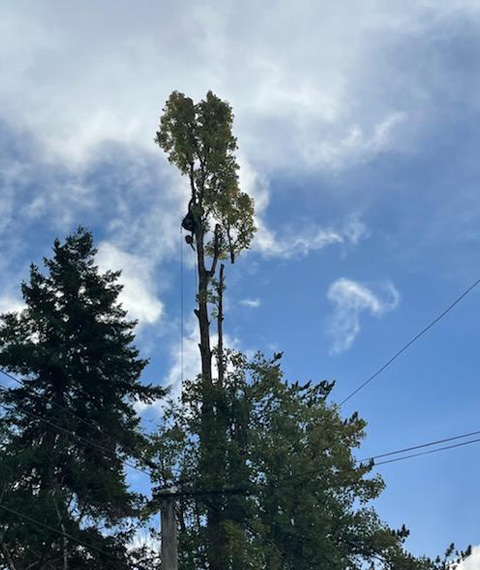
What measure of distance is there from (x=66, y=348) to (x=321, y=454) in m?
9.90

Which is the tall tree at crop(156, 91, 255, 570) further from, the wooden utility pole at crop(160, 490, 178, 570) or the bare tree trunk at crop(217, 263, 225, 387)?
the wooden utility pole at crop(160, 490, 178, 570)

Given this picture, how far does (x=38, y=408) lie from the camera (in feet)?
76.5

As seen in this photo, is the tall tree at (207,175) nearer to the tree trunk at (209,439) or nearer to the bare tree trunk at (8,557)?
the tree trunk at (209,439)

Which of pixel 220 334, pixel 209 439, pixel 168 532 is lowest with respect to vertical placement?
pixel 168 532

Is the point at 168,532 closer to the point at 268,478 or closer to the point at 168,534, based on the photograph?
the point at 168,534

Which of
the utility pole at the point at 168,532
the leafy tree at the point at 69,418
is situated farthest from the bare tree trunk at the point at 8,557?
the utility pole at the point at 168,532

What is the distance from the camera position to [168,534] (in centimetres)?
1482

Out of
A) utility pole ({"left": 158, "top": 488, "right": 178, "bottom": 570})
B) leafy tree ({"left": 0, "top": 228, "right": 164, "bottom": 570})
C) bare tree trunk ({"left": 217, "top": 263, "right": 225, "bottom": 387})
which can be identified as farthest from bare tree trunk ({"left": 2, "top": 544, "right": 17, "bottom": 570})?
bare tree trunk ({"left": 217, "top": 263, "right": 225, "bottom": 387})

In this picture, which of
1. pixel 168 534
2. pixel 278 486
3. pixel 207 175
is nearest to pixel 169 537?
pixel 168 534

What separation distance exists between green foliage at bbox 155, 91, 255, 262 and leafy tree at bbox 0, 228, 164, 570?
5.02 meters

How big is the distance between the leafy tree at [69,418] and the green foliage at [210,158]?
5021 mm

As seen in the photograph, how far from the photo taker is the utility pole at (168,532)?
14453mm

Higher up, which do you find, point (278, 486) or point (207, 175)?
point (207, 175)

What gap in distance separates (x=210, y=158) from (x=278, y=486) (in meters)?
14.0
